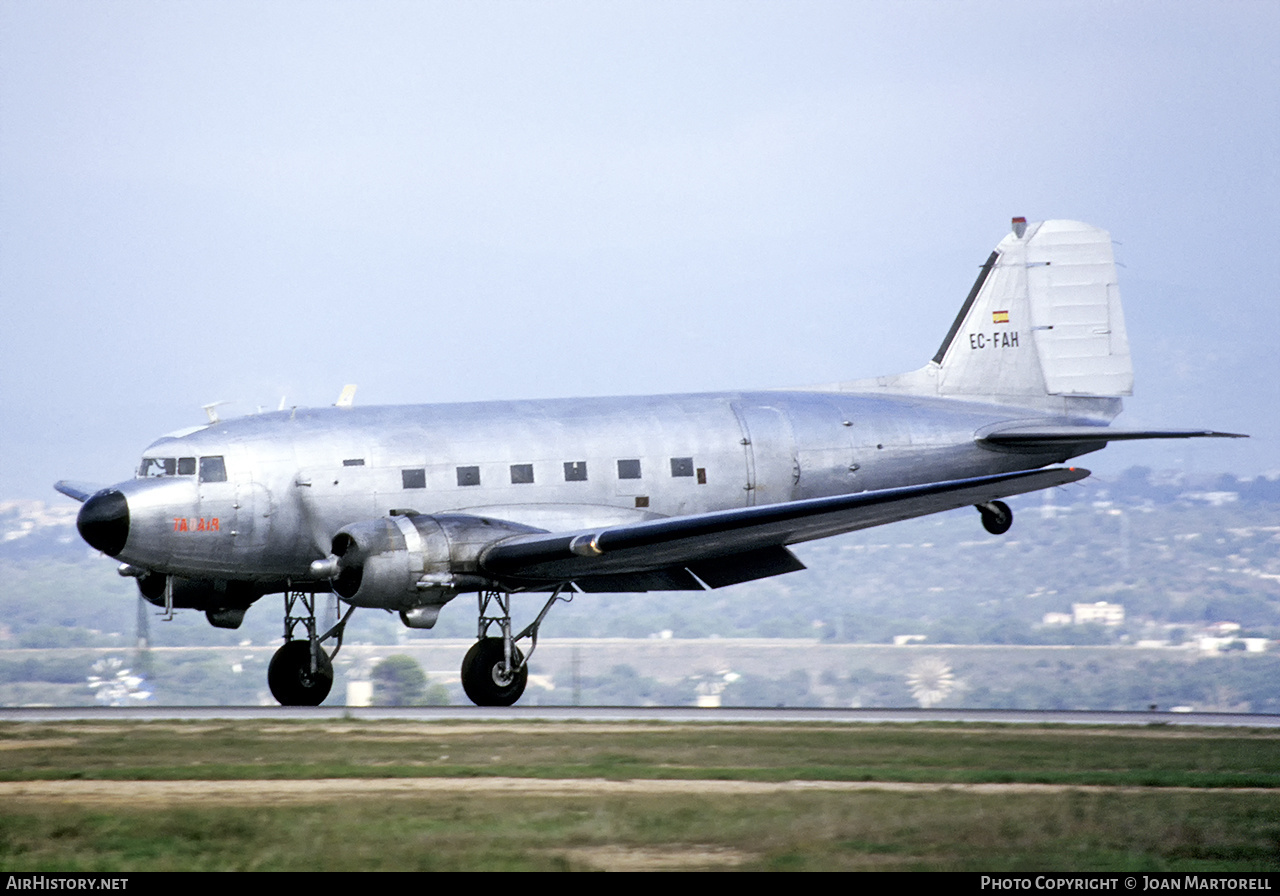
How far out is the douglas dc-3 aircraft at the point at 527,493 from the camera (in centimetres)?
2133

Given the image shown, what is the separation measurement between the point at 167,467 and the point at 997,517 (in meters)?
13.7

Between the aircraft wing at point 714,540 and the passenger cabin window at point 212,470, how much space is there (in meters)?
4.00

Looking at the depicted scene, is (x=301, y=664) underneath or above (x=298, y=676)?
above

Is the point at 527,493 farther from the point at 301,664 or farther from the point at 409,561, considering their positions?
the point at 301,664

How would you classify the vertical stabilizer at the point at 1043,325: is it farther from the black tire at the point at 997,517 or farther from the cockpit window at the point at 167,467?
the cockpit window at the point at 167,467

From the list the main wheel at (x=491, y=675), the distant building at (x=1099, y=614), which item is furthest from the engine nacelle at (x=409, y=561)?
the distant building at (x=1099, y=614)

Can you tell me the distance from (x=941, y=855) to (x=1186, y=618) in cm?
16132

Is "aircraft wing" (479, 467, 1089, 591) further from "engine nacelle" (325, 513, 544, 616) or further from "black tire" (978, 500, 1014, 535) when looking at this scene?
"black tire" (978, 500, 1014, 535)

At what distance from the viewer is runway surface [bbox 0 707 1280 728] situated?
21078 mm

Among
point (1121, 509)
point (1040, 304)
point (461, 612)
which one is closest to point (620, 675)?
point (461, 612)

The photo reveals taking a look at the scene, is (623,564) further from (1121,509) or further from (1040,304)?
(1121,509)

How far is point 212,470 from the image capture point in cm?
2253

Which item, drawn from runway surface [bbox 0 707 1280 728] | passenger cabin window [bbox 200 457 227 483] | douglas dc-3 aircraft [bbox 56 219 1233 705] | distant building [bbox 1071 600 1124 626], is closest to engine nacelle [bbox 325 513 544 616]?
douglas dc-3 aircraft [bbox 56 219 1233 705]

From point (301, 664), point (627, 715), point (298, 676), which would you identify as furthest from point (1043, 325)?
point (298, 676)
